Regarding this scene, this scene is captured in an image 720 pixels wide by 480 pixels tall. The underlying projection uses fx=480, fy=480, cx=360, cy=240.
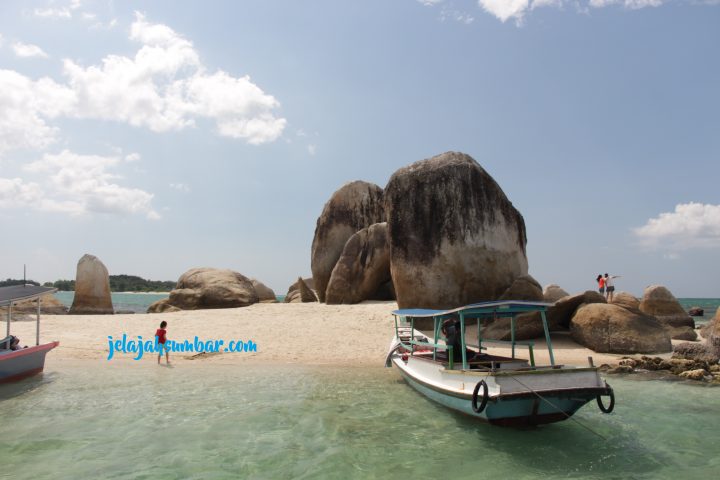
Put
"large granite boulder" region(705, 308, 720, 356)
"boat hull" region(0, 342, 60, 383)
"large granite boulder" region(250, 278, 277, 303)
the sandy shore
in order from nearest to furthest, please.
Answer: "boat hull" region(0, 342, 60, 383) < "large granite boulder" region(705, 308, 720, 356) < the sandy shore < "large granite boulder" region(250, 278, 277, 303)

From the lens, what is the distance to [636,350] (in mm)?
16250

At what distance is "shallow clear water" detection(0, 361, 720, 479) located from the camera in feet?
23.0

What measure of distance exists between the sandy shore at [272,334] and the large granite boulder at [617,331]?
1.58ft

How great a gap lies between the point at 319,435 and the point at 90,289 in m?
25.9

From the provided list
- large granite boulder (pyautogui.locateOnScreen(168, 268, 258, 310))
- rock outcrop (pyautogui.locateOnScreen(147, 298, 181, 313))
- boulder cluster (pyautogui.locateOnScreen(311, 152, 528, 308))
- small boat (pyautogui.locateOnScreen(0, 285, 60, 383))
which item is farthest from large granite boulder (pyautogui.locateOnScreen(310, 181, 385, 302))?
small boat (pyautogui.locateOnScreen(0, 285, 60, 383))

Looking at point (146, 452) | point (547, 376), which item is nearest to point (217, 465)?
point (146, 452)

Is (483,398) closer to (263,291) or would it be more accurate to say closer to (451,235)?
(451,235)

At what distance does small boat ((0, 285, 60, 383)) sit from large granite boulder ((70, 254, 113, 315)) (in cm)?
1649

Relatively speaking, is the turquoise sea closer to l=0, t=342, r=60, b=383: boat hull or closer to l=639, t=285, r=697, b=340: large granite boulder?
l=639, t=285, r=697, b=340: large granite boulder

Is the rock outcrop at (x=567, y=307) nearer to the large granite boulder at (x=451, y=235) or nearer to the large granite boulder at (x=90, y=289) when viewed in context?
the large granite boulder at (x=451, y=235)

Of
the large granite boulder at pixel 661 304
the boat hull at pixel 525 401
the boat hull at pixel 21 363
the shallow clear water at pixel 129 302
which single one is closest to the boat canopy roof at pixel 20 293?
the boat hull at pixel 21 363

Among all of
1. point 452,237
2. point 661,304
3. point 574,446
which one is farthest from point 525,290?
point 661,304

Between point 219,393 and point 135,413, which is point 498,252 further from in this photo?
point 135,413

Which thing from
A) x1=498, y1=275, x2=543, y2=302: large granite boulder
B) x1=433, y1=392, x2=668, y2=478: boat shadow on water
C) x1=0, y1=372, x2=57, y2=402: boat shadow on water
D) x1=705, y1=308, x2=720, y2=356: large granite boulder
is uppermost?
x1=498, y1=275, x2=543, y2=302: large granite boulder
